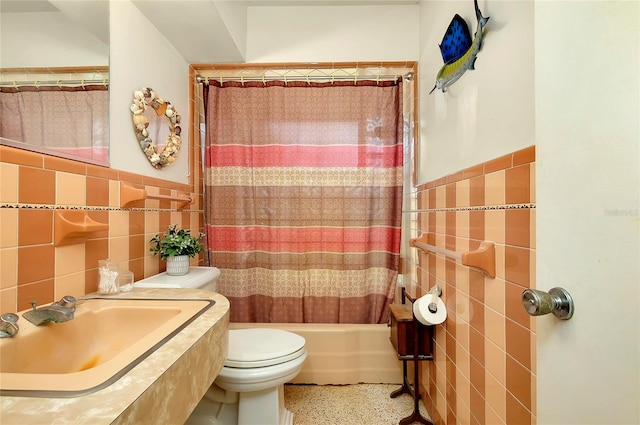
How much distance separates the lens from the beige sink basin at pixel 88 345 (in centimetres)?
43

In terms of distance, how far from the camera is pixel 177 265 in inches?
51.6

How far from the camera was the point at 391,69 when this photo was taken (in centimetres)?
180

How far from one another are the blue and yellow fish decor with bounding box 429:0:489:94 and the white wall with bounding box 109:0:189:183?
1.48m

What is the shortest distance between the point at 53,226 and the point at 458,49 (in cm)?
168

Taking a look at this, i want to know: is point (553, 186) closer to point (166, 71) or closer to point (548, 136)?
point (548, 136)

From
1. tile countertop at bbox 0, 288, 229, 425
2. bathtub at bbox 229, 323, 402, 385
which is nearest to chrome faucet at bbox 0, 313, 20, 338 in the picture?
tile countertop at bbox 0, 288, 229, 425

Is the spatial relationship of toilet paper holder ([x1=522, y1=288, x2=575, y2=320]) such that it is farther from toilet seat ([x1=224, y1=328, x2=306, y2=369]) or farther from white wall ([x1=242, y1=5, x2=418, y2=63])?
white wall ([x1=242, y1=5, x2=418, y2=63])

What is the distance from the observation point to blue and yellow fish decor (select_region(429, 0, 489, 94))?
0.96m

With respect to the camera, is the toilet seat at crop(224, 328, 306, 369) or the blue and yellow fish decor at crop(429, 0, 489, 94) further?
the toilet seat at crop(224, 328, 306, 369)

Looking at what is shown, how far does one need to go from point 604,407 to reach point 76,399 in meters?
0.81

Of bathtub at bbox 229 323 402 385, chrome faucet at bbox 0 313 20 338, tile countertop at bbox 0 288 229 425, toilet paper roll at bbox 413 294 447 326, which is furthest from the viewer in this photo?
bathtub at bbox 229 323 402 385

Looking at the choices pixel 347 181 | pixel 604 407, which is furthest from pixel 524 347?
pixel 347 181

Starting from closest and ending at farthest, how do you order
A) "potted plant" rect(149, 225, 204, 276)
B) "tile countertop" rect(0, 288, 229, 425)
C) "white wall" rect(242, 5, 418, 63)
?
"tile countertop" rect(0, 288, 229, 425)
"potted plant" rect(149, 225, 204, 276)
"white wall" rect(242, 5, 418, 63)

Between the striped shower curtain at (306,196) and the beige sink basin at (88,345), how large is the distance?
954mm
